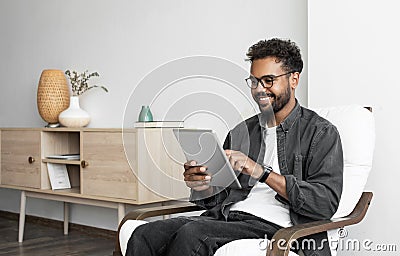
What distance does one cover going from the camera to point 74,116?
166 inches

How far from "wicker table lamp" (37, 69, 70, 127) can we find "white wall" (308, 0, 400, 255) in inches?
83.2

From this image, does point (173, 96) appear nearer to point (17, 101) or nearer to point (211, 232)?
point (211, 232)

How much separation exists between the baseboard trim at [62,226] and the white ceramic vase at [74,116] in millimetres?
775

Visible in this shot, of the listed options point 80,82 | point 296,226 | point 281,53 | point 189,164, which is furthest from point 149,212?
point 80,82

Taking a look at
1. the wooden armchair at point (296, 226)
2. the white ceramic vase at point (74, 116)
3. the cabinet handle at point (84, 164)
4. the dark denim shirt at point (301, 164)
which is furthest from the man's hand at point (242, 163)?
the white ceramic vase at point (74, 116)

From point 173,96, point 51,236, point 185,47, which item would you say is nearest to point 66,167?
point 51,236

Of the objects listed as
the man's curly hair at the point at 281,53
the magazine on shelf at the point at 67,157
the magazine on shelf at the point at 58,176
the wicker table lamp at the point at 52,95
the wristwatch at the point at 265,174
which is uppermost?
the man's curly hair at the point at 281,53

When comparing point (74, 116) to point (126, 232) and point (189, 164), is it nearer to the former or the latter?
point (126, 232)

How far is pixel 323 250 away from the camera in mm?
2211

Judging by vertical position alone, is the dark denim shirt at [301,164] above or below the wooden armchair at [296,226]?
above

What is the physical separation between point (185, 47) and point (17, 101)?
197 centimetres

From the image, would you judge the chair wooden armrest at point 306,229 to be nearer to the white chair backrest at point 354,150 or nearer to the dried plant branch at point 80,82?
the white chair backrest at point 354,150

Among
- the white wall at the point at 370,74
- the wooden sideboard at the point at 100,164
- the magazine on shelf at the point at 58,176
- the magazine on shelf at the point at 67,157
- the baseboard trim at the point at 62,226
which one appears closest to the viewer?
the wooden sideboard at the point at 100,164

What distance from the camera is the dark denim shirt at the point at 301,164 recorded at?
7.13 feet
